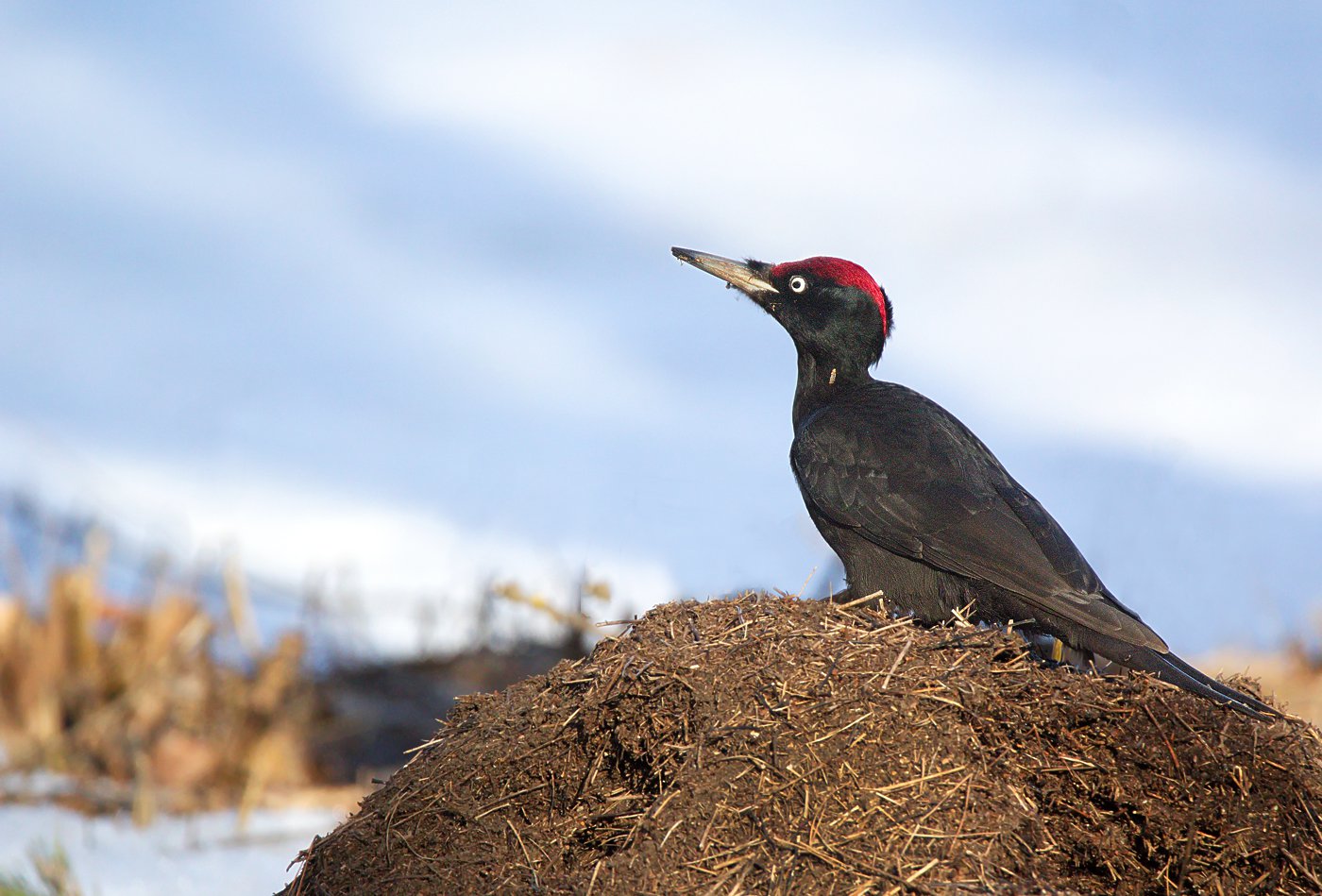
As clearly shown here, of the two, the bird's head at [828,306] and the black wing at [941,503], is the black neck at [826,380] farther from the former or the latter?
the black wing at [941,503]

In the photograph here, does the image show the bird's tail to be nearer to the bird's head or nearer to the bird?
the bird

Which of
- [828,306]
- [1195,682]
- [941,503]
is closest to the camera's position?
[1195,682]

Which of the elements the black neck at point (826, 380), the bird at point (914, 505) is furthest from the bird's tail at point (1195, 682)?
the black neck at point (826, 380)

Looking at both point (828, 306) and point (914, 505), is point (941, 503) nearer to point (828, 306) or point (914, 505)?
point (914, 505)

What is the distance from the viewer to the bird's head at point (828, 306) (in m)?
5.25

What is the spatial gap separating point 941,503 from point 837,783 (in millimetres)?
1681

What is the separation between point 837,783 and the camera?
2.94m

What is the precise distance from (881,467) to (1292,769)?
1.78 meters

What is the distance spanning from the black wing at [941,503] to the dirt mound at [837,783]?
77 centimetres

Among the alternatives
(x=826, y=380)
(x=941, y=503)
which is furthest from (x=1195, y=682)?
(x=826, y=380)

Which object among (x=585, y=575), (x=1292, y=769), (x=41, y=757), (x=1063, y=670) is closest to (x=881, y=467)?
(x=1063, y=670)

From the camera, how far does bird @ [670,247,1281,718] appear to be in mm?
4043

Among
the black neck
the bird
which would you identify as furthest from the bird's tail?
the black neck

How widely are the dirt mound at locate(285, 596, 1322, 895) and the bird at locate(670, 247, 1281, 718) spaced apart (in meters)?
0.38
